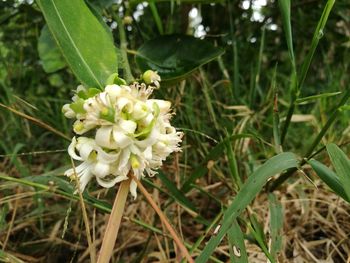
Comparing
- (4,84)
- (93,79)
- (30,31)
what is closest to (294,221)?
(93,79)

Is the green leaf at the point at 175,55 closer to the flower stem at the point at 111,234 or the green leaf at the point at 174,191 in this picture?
the green leaf at the point at 174,191

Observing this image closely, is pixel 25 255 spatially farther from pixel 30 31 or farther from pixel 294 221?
pixel 30 31

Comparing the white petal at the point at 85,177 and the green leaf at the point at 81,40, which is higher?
the green leaf at the point at 81,40

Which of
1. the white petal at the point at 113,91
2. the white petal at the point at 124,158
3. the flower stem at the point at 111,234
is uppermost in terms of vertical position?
the white petal at the point at 113,91

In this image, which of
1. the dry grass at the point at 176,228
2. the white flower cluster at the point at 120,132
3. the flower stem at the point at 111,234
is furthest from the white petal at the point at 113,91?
the dry grass at the point at 176,228

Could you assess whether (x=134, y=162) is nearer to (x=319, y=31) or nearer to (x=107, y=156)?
(x=107, y=156)

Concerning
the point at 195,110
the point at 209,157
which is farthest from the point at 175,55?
the point at 195,110
